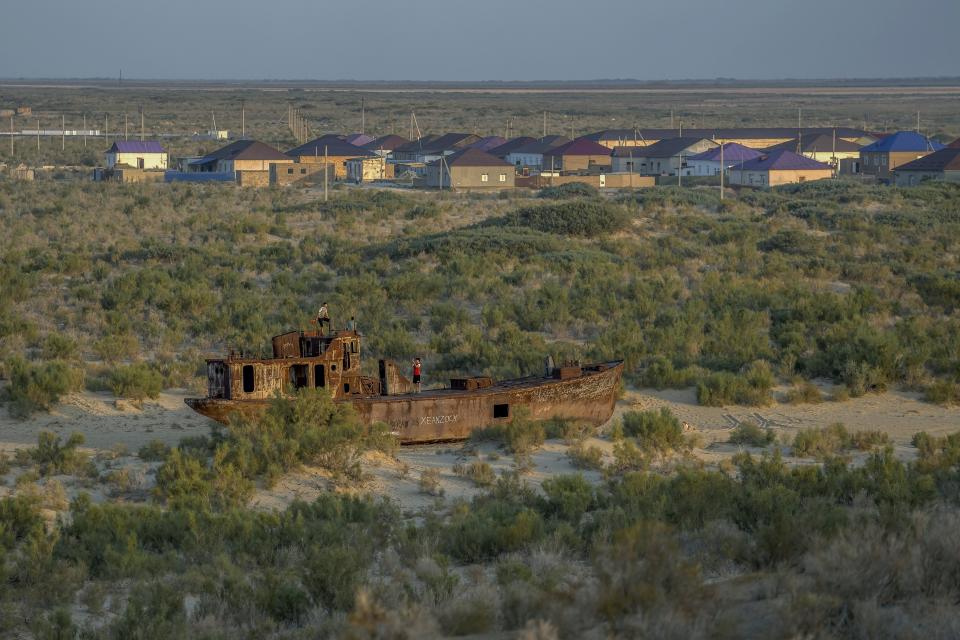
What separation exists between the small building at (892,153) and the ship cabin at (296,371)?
57.5m

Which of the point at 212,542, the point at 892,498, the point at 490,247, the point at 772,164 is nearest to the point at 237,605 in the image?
the point at 212,542

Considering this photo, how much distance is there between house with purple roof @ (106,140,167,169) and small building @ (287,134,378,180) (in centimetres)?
834

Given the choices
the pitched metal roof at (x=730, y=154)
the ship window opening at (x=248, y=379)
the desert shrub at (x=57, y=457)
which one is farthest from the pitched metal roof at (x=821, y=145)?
the desert shrub at (x=57, y=457)

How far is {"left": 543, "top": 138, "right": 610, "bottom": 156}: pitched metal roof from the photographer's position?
76463mm

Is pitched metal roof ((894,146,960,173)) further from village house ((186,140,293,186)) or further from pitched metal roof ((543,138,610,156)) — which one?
village house ((186,140,293,186))

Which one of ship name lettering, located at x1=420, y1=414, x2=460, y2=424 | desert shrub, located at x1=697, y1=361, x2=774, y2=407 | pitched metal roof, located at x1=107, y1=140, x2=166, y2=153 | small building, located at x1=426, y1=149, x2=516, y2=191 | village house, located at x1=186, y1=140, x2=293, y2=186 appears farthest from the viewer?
pitched metal roof, located at x1=107, y1=140, x2=166, y2=153

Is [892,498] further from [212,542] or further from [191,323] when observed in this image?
[191,323]

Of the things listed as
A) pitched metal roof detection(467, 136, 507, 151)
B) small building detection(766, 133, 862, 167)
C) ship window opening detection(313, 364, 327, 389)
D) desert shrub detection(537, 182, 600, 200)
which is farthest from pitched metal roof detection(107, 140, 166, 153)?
ship window opening detection(313, 364, 327, 389)

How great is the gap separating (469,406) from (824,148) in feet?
214

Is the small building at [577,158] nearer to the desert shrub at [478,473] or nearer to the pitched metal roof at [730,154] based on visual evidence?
the pitched metal roof at [730,154]

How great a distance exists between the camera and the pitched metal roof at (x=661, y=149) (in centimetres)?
7407

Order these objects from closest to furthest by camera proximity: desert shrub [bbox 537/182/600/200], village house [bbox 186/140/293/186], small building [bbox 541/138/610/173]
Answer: desert shrub [bbox 537/182/600/200] < village house [bbox 186/140/293/186] < small building [bbox 541/138/610/173]

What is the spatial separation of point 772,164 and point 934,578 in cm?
5918

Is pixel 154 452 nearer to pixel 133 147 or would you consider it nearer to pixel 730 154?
pixel 730 154
